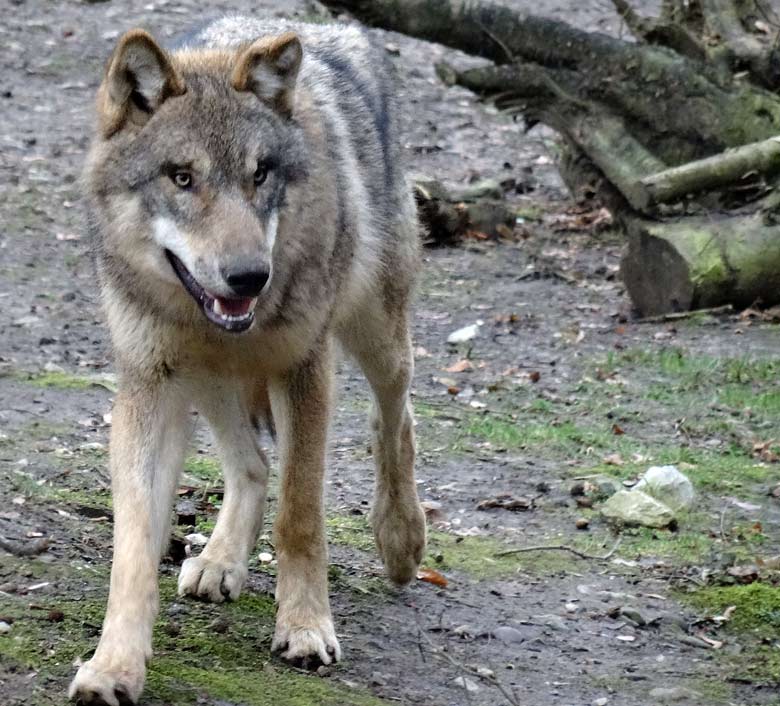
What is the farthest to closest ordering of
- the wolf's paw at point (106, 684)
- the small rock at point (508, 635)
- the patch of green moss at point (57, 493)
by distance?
1. the patch of green moss at point (57, 493)
2. the small rock at point (508, 635)
3. the wolf's paw at point (106, 684)

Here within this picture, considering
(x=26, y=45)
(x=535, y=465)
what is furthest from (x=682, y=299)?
(x=26, y=45)

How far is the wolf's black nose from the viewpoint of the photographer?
4.10m

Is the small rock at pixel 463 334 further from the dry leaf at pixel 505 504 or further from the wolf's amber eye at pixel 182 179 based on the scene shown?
the wolf's amber eye at pixel 182 179

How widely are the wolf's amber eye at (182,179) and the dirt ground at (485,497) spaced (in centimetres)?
140

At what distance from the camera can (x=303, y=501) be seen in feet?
15.6

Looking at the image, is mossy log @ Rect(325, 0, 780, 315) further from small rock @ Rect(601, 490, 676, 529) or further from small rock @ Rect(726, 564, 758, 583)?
small rock @ Rect(726, 564, 758, 583)

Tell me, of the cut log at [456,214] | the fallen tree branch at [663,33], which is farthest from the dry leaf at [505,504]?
the fallen tree branch at [663,33]

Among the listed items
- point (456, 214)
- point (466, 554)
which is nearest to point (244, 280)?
point (466, 554)

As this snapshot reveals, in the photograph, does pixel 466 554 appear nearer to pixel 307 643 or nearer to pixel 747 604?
pixel 747 604

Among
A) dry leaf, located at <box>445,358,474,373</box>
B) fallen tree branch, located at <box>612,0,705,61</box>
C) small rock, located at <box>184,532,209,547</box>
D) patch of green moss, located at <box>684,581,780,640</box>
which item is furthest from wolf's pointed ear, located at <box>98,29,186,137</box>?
fallen tree branch, located at <box>612,0,705,61</box>

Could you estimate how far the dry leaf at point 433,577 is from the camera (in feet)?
18.8

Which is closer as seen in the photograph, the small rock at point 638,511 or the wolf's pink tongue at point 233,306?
the wolf's pink tongue at point 233,306

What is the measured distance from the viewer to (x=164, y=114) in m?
4.40

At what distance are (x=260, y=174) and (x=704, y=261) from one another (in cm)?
566
